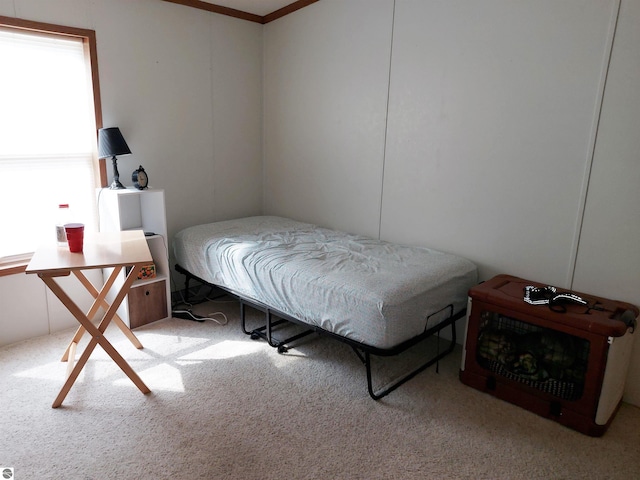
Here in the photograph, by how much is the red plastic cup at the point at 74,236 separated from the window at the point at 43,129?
3.31 ft

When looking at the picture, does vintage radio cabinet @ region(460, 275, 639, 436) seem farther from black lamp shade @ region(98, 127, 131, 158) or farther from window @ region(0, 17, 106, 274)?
window @ region(0, 17, 106, 274)

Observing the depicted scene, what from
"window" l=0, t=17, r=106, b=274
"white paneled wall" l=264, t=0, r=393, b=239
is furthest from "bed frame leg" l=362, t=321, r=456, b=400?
"window" l=0, t=17, r=106, b=274

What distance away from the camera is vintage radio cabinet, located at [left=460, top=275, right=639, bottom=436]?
2.14 meters

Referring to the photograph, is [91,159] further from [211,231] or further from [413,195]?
[413,195]

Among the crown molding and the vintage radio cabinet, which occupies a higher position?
the crown molding

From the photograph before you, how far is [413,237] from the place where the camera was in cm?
337

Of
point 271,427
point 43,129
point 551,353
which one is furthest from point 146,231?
point 551,353

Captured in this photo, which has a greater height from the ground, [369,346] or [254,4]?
[254,4]

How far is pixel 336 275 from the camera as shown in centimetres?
261

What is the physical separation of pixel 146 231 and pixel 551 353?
293 cm

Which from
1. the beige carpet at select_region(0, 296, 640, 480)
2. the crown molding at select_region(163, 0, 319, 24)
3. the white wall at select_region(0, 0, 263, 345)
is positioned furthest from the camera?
the crown molding at select_region(163, 0, 319, 24)

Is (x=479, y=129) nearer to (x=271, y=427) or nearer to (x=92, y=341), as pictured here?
(x=271, y=427)

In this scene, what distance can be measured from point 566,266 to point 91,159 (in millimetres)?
3418

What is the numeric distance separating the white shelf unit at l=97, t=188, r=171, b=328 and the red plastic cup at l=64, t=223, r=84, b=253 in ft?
2.60
